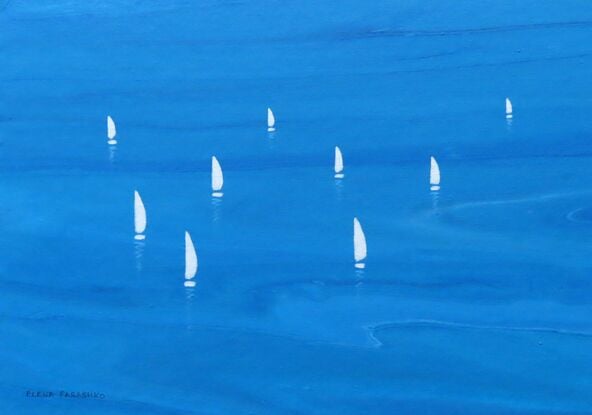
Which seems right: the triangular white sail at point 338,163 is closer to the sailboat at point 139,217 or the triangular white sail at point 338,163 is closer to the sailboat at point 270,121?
the sailboat at point 270,121

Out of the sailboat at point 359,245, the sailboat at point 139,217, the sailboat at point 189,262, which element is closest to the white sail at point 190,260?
the sailboat at point 189,262

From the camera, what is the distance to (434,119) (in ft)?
7.86

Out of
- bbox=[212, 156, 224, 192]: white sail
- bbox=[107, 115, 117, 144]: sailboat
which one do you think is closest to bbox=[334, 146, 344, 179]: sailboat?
bbox=[212, 156, 224, 192]: white sail

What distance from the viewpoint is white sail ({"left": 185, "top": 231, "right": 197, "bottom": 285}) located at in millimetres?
1799

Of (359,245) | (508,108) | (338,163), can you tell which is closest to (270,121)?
(338,163)

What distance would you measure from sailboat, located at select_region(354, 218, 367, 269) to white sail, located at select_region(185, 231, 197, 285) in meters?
0.27

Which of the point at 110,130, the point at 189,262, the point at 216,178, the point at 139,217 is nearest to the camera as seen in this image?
the point at 189,262

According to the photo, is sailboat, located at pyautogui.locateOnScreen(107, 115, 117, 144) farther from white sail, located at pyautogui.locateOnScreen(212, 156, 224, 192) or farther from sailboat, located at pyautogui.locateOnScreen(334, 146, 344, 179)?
sailboat, located at pyautogui.locateOnScreen(334, 146, 344, 179)

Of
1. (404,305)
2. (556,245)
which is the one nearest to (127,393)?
(404,305)

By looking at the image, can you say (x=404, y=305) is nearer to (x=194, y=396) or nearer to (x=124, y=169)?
(x=194, y=396)

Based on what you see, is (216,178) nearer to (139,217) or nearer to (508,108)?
(139,217)
